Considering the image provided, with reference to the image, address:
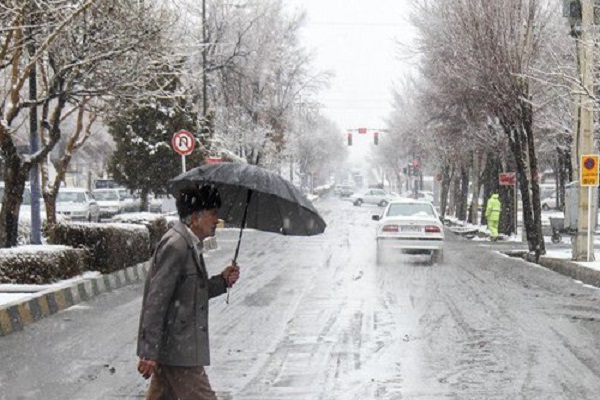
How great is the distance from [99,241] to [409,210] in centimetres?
947

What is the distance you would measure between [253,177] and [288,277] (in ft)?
42.5

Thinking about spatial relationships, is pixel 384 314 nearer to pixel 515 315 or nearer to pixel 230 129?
pixel 515 315

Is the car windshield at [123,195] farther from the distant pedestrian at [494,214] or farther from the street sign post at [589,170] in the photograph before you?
the street sign post at [589,170]

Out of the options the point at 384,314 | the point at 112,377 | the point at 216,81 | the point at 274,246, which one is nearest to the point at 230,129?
the point at 216,81

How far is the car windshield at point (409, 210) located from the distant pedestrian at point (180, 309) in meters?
18.6

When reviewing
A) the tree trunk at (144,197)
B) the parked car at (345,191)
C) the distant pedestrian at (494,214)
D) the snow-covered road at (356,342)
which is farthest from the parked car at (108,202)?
the parked car at (345,191)

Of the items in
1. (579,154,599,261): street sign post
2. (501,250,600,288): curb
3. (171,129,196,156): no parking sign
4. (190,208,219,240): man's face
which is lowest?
(501,250,600,288): curb

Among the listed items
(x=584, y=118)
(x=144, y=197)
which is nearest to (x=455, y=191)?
(x=144, y=197)

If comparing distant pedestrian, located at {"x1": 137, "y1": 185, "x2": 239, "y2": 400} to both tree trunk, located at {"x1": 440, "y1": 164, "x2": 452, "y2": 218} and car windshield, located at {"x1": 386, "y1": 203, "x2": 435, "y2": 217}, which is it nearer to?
car windshield, located at {"x1": 386, "y1": 203, "x2": 435, "y2": 217}

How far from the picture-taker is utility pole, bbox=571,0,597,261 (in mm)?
20594

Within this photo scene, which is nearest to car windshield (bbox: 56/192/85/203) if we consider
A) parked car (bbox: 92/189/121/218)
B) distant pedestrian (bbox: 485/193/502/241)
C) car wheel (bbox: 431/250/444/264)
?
parked car (bbox: 92/189/121/218)

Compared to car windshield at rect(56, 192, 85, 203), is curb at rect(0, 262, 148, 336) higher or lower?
lower

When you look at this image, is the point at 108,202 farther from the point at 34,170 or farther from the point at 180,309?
the point at 180,309

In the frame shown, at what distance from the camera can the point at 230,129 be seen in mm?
49844
